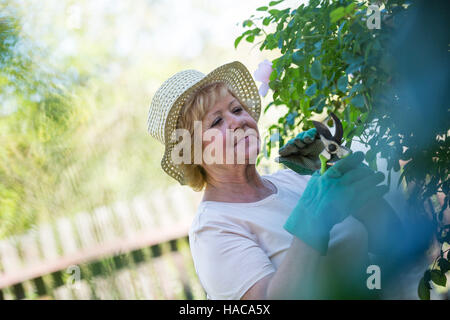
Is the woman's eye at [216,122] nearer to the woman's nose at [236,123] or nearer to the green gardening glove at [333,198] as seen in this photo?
the woman's nose at [236,123]

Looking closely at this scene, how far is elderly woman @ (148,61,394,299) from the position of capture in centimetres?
107

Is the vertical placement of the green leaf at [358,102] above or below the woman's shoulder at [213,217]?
above

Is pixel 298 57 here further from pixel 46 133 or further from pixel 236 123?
pixel 46 133

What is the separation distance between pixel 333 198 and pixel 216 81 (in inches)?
27.2

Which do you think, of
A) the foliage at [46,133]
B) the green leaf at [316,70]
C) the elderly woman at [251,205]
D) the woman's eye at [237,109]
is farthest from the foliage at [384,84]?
the foliage at [46,133]

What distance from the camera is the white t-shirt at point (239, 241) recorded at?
1.18m

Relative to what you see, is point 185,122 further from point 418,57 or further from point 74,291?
point 74,291

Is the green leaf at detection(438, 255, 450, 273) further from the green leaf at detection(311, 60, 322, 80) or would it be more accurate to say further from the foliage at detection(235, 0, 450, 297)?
the green leaf at detection(311, 60, 322, 80)

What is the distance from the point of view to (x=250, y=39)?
1.44 m

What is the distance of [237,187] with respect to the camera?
1.50 meters

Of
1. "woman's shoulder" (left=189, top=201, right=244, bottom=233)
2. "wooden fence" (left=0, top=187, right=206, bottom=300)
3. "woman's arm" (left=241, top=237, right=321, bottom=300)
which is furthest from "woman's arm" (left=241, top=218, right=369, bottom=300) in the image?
"wooden fence" (left=0, top=187, right=206, bottom=300)
